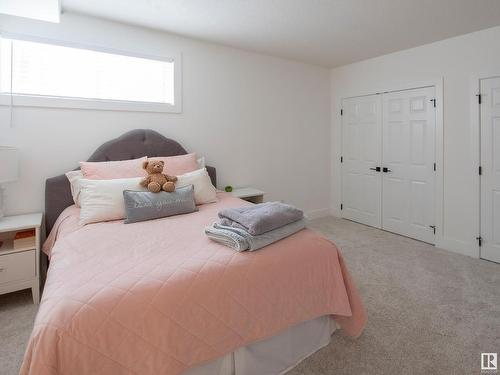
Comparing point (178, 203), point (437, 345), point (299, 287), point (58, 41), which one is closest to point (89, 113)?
point (58, 41)

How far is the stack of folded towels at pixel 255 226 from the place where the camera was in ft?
5.12

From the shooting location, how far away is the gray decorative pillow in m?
2.18

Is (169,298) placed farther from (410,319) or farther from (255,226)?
(410,319)

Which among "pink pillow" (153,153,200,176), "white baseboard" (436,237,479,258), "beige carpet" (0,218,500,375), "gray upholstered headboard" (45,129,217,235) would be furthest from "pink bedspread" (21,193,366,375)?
"white baseboard" (436,237,479,258)

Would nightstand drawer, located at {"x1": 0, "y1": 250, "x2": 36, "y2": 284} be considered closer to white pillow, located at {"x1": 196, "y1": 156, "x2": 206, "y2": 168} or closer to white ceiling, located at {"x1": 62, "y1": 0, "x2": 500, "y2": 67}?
white pillow, located at {"x1": 196, "y1": 156, "x2": 206, "y2": 168}

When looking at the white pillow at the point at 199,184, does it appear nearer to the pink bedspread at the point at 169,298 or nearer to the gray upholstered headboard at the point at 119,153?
the gray upholstered headboard at the point at 119,153

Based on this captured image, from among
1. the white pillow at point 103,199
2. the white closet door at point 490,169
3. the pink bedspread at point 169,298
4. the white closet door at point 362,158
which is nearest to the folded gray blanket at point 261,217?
the pink bedspread at point 169,298

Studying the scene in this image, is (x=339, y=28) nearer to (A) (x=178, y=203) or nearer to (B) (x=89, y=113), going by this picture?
(A) (x=178, y=203)

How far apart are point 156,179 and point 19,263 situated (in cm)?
118

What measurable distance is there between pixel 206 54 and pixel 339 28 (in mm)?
1525

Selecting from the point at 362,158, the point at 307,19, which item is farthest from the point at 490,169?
the point at 307,19

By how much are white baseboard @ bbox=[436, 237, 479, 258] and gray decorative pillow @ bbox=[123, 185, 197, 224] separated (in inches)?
118

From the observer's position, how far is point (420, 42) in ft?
11.2

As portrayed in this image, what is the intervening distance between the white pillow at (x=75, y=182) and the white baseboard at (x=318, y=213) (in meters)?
3.21
